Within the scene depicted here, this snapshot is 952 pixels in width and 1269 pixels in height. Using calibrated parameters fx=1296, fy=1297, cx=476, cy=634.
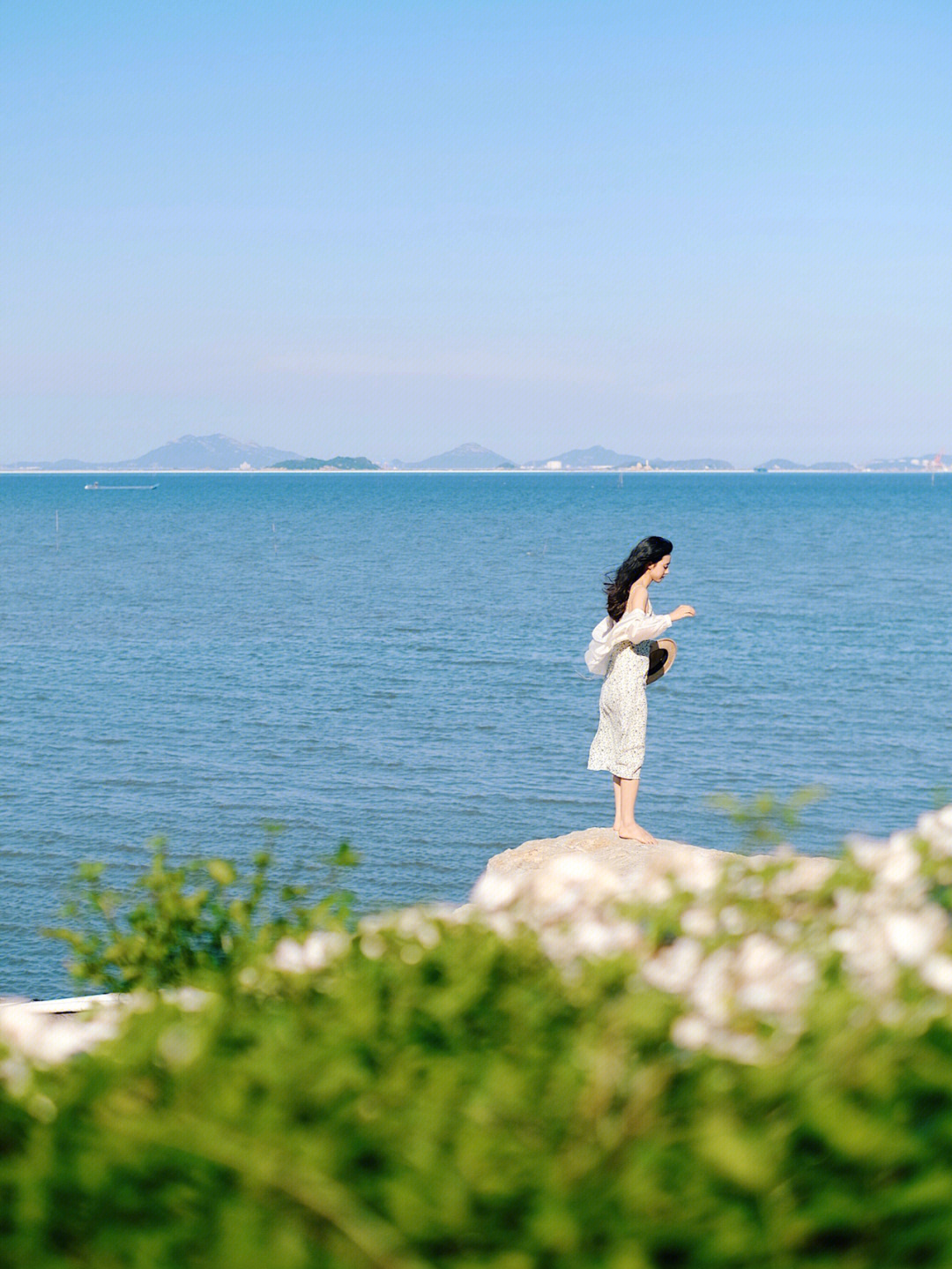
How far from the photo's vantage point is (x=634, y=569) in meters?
9.12

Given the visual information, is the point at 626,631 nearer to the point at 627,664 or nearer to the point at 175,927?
the point at 627,664

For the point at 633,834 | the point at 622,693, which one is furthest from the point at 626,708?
the point at 633,834

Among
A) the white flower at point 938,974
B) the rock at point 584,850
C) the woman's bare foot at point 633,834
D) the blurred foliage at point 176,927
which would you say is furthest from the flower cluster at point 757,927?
the woman's bare foot at point 633,834

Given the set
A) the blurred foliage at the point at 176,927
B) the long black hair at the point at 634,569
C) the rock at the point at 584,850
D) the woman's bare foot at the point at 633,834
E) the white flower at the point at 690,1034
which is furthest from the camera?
the long black hair at the point at 634,569

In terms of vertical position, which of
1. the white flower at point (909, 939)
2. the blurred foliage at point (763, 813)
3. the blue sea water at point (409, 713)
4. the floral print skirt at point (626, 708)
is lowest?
the blue sea water at point (409, 713)

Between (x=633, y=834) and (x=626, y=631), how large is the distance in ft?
4.68

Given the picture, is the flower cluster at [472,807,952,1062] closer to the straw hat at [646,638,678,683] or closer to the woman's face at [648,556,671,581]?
the woman's face at [648,556,671,581]

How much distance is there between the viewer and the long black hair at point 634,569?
9.11 m

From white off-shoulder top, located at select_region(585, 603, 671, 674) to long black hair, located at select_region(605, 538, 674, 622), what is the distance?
116 millimetres

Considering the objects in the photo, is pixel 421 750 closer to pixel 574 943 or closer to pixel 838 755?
pixel 838 755

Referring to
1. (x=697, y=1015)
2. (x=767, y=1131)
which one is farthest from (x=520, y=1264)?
(x=697, y=1015)

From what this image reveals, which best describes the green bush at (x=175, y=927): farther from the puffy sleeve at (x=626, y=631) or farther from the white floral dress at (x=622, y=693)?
the white floral dress at (x=622, y=693)

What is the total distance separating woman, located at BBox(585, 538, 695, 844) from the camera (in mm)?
9148

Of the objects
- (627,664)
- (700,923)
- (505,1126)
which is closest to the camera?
(505,1126)
